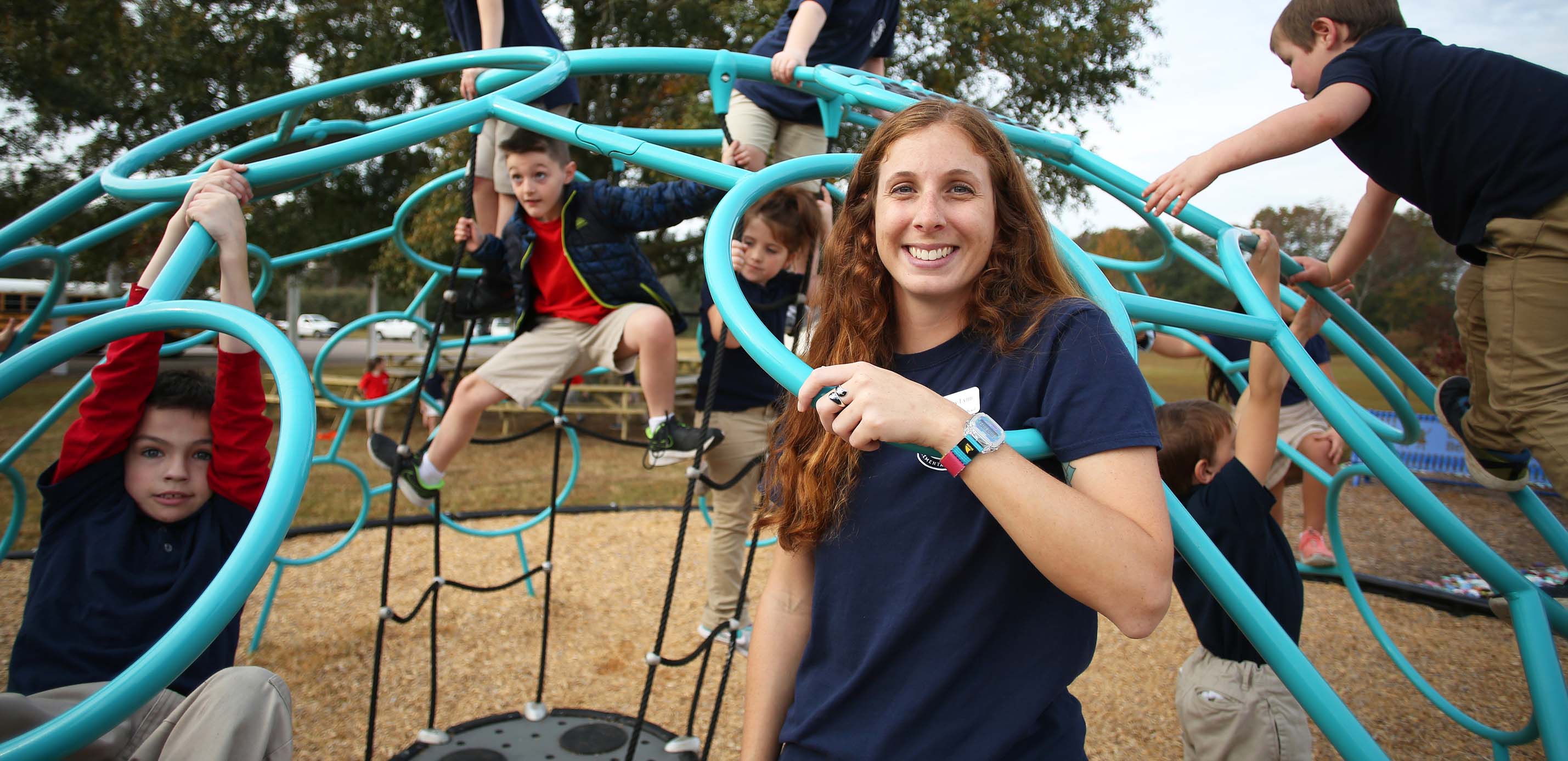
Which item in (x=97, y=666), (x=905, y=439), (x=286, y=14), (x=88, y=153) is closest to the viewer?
(x=905, y=439)

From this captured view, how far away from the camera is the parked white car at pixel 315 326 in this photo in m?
25.9

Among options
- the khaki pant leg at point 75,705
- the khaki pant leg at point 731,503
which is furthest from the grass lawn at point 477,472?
the khaki pant leg at point 75,705

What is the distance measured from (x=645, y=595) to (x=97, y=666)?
114 inches

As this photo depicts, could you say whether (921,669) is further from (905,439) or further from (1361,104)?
(1361,104)

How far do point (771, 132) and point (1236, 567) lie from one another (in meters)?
2.05

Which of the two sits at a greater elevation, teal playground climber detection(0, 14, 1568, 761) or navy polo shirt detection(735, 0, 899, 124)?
navy polo shirt detection(735, 0, 899, 124)

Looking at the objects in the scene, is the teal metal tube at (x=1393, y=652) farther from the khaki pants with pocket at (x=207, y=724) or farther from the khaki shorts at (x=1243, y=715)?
the khaki pants with pocket at (x=207, y=724)

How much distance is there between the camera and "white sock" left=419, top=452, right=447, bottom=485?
9.66 feet

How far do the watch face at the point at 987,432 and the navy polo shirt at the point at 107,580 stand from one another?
1547mm

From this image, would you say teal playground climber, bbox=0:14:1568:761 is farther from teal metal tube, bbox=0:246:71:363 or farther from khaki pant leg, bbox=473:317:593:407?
khaki pant leg, bbox=473:317:593:407

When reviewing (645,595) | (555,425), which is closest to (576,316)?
(555,425)

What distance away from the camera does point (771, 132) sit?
3.21 metres

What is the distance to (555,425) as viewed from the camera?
3328 mm

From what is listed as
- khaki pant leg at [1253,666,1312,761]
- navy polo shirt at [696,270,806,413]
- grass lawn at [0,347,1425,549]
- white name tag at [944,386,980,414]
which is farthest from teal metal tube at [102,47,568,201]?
grass lawn at [0,347,1425,549]
